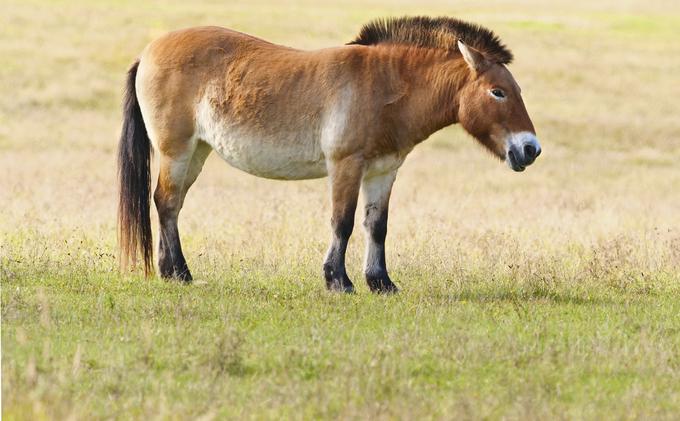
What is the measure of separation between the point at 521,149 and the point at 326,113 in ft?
5.69

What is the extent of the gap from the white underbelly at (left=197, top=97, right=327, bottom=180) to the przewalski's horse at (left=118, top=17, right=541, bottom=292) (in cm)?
1

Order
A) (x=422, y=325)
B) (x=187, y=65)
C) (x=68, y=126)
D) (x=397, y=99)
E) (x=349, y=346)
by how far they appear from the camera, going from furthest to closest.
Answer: (x=68, y=126) → (x=187, y=65) → (x=397, y=99) → (x=422, y=325) → (x=349, y=346)

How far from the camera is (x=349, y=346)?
23.9 feet

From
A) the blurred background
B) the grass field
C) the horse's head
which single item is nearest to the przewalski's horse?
the horse's head

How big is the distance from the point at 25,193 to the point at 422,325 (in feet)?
32.2

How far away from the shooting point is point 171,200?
1078 centimetres

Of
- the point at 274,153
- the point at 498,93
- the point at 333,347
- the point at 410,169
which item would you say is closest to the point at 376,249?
the point at 274,153

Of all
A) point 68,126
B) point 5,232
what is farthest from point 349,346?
point 68,126

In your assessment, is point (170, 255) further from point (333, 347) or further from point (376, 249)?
point (333, 347)

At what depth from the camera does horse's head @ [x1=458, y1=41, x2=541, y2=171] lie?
9648 millimetres

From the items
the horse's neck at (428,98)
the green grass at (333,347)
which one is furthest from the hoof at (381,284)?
the horse's neck at (428,98)

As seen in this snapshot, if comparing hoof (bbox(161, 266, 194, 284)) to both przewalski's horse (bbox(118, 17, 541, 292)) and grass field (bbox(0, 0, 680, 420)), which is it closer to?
przewalski's horse (bbox(118, 17, 541, 292))

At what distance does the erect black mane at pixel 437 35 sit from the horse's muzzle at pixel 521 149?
0.76 metres

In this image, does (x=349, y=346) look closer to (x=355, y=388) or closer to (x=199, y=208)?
(x=355, y=388)
